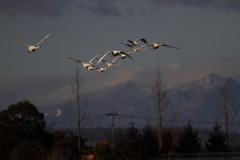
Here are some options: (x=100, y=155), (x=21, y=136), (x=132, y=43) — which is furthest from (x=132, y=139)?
(x=132, y=43)

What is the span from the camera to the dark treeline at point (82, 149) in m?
37.5

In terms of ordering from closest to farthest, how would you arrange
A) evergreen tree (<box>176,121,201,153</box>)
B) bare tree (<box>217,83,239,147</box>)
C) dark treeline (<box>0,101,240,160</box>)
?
dark treeline (<box>0,101,240,160</box>) → evergreen tree (<box>176,121,201,153</box>) → bare tree (<box>217,83,239,147</box>)

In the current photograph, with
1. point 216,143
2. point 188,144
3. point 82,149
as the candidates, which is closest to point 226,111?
point 216,143

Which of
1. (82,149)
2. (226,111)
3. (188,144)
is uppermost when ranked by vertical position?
(226,111)

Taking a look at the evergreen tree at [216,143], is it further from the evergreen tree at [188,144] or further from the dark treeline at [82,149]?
the evergreen tree at [188,144]

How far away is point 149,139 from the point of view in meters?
40.6

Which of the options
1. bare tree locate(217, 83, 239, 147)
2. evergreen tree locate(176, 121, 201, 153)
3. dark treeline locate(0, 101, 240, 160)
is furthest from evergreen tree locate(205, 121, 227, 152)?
bare tree locate(217, 83, 239, 147)

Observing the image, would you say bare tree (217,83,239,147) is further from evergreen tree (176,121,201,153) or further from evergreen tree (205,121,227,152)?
evergreen tree (176,121,201,153)

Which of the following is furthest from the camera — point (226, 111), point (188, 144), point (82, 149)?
point (226, 111)

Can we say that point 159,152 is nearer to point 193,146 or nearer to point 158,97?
point 193,146

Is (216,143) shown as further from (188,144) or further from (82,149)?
(82,149)

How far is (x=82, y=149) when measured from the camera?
5131 cm

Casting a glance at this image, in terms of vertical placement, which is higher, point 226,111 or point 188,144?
point 226,111

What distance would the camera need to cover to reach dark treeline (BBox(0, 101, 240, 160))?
37.5 m
